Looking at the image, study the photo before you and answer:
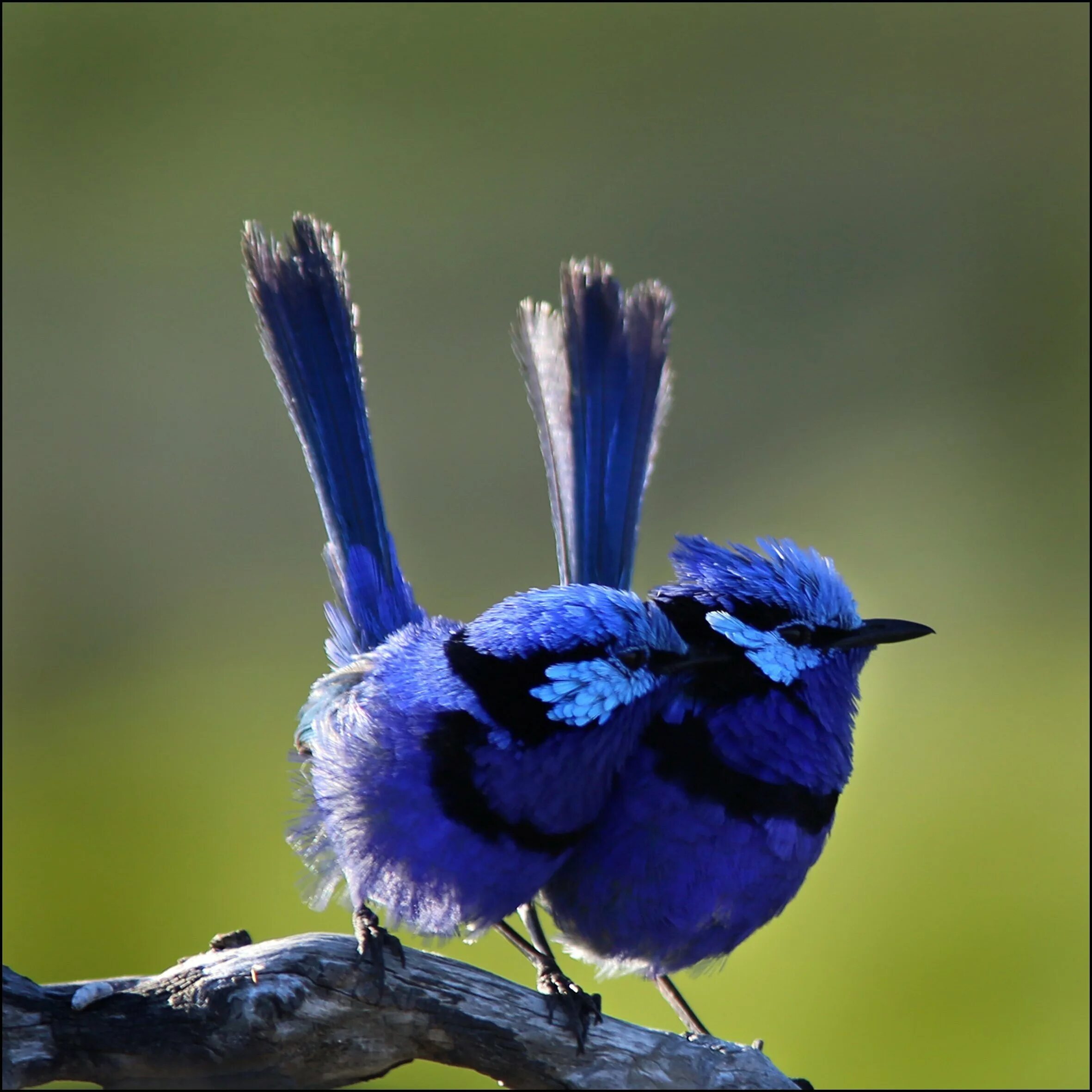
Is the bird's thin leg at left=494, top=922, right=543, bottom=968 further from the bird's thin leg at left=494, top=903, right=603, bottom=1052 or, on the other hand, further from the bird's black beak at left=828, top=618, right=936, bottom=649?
the bird's black beak at left=828, top=618, right=936, bottom=649

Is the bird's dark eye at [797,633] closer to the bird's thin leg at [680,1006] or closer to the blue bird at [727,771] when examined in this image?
the blue bird at [727,771]

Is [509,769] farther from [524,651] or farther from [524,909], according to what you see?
[524,909]

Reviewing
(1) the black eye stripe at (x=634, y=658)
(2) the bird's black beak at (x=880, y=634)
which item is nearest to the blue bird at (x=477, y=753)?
(1) the black eye stripe at (x=634, y=658)

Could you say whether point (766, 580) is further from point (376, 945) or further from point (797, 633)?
point (376, 945)

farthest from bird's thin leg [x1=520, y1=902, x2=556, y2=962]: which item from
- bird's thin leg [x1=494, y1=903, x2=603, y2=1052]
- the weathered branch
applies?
the weathered branch

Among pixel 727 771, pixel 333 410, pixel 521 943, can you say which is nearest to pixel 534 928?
pixel 521 943
